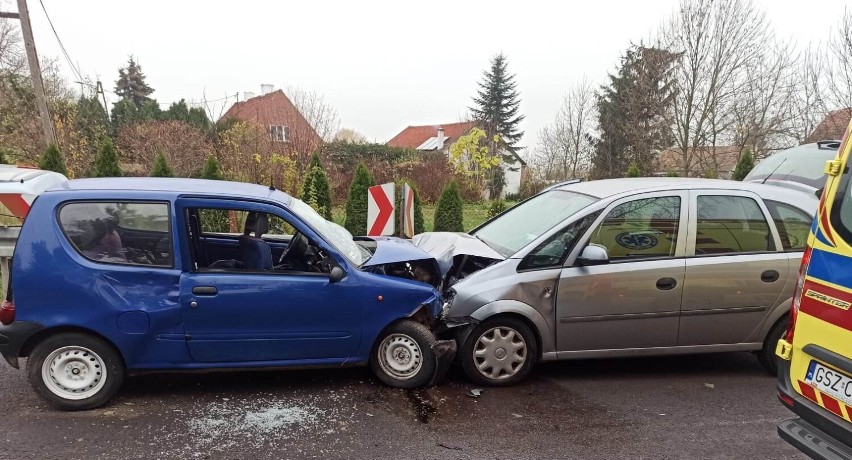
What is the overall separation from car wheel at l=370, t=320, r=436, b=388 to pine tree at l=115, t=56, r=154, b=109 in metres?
51.5

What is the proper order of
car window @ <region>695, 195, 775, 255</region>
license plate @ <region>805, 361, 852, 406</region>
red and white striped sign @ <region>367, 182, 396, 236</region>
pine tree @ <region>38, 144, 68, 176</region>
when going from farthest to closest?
pine tree @ <region>38, 144, 68, 176</region>, red and white striped sign @ <region>367, 182, 396, 236</region>, car window @ <region>695, 195, 775, 255</region>, license plate @ <region>805, 361, 852, 406</region>

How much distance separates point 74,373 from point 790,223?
597cm

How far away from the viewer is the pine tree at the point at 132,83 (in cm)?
4619

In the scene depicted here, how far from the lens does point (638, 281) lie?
399 centimetres

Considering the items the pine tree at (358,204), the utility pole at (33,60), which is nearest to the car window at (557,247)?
the pine tree at (358,204)

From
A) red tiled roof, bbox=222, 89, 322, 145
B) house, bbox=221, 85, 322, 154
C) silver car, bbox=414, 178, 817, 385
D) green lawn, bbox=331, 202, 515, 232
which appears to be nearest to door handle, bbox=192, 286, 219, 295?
silver car, bbox=414, 178, 817, 385

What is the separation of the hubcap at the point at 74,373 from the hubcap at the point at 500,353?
286 centimetres

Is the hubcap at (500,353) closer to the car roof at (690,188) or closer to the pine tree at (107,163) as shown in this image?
the car roof at (690,188)

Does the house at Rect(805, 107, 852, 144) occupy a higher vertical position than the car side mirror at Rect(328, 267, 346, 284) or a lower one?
higher

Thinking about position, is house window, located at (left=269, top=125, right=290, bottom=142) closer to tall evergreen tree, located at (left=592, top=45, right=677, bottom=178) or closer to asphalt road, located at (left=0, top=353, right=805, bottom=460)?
asphalt road, located at (left=0, top=353, right=805, bottom=460)

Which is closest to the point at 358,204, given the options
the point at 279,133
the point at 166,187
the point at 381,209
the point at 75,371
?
the point at 381,209

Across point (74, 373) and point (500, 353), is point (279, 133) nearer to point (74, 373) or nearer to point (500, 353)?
A: point (74, 373)

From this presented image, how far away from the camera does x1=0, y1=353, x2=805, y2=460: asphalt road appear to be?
3074mm

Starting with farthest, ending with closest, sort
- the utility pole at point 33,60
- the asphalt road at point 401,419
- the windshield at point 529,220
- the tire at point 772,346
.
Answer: the utility pole at point 33,60, the windshield at point 529,220, the tire at point 772,346, the asphalt road at point 401,419
